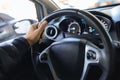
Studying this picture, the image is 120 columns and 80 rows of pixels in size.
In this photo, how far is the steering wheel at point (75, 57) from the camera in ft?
4.56

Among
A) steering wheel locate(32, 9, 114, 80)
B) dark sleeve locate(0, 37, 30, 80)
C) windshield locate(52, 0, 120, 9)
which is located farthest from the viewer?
windshield locate(52, 0, 120, 9)

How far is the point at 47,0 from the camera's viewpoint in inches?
92.3

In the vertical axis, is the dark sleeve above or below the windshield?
below

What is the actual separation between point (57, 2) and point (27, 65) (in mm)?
734

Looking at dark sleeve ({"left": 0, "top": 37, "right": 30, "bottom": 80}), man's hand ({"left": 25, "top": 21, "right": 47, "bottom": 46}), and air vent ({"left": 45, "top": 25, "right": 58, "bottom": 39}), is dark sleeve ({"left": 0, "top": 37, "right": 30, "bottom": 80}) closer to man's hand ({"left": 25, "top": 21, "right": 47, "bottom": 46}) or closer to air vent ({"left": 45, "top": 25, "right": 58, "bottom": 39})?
man's hand ({"left": 25, "top": 21, "right": 47, "bottom": 46})

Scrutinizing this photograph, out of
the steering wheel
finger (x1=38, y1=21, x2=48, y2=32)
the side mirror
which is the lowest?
the steering wheel

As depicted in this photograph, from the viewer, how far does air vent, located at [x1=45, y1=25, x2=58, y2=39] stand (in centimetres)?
163

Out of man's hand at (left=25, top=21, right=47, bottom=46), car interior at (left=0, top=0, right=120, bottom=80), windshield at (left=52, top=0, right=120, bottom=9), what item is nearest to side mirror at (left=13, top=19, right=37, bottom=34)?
windshield at (left=52, top=0, right=120, bottom=9)

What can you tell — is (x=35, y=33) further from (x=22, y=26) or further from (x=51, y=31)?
(x=22, y=26)

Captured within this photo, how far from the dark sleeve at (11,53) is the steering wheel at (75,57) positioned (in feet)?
0.40

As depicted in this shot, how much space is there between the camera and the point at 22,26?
7.32ft

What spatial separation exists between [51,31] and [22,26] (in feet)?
2.09

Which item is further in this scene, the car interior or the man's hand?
the man's hand

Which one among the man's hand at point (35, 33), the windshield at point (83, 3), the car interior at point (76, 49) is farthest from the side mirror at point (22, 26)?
the man's hand at point (35, 33)
